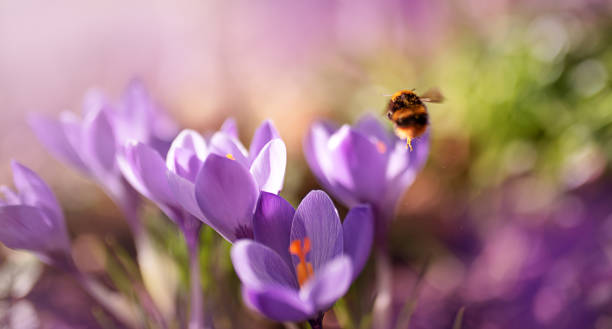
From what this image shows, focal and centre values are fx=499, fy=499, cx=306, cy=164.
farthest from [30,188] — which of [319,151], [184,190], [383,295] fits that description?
Result: [383,295]

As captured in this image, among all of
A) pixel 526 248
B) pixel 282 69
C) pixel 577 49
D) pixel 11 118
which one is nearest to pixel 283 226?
pixel 526 248

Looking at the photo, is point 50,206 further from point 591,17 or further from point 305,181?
point 591,17

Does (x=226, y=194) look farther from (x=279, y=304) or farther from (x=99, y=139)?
(x=99, y=139)

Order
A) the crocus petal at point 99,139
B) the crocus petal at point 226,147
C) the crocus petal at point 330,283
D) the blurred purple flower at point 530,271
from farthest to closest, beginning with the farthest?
the blurred purple flower at point 530,271, the crocus petal at point 99,139, the crocus petal at point 226,147, the crocus petal at point 330,283

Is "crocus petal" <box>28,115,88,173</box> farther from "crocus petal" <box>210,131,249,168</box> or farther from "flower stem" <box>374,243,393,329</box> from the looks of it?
"flower stem" <box>374,243,393,329</box>

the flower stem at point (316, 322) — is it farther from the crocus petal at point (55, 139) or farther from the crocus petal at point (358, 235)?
the crocus petal at point (55, 139)

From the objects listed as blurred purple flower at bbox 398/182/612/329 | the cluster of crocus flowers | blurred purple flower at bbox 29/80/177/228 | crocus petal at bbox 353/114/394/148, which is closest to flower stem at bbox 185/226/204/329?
the cluster of crocus flowers

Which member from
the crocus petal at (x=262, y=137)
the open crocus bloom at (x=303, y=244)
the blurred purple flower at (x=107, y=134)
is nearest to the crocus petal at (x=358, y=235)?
the open crocus bloom at (x=303, y=244)
